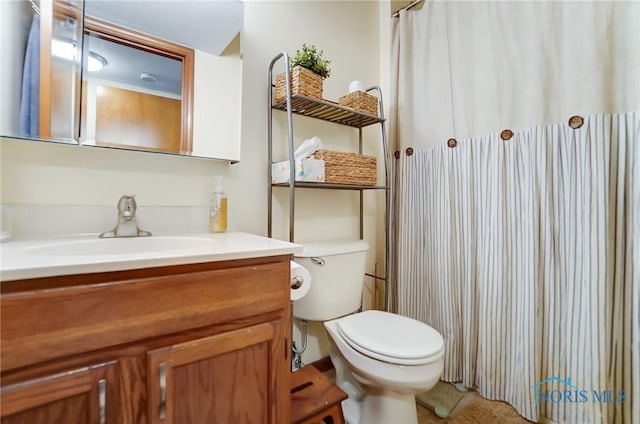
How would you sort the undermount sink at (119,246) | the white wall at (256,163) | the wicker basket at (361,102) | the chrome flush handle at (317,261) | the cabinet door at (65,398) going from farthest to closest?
1. the wicker basket at (361,102)
2. the chrome flush handle at (317,261)
3. the white wall at (256,163)
4. the undermount sink at (119,246)
5. the cabinet door at (65,398)

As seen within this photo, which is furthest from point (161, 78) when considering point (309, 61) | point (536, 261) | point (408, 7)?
point (536, 261)

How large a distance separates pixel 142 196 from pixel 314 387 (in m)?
0.99

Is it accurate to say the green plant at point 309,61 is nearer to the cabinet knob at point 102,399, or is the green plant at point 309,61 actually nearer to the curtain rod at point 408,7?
the curtain rod at point 408,7

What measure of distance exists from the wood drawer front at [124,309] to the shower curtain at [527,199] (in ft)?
3.48

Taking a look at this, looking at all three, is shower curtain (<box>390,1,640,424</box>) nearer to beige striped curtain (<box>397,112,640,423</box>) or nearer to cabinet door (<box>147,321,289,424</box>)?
beige striped curtain (<box>397,112,640,423</box>)

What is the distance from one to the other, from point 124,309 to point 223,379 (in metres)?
0.30

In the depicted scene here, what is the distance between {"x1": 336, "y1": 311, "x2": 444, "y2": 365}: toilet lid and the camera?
3.15ft

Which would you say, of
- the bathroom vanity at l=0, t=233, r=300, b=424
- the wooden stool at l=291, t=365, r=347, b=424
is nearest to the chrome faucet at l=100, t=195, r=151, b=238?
the bathroom vanity at l=0, t=233, r=300, b=424

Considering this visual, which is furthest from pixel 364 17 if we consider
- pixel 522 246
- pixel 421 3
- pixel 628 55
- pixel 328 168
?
pixel 522 246

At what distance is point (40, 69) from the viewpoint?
0.86m

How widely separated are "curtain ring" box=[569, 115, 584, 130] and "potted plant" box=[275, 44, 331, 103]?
1.01 m

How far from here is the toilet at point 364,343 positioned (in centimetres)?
97

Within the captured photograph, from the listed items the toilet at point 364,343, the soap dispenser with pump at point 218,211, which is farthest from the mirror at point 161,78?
the toilet at point 364,343

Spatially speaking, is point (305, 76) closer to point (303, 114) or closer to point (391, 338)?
point (303, 114)
